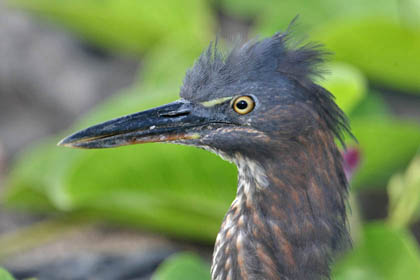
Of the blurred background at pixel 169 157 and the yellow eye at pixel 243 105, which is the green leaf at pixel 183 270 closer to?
the blurred background at pixel 169 157

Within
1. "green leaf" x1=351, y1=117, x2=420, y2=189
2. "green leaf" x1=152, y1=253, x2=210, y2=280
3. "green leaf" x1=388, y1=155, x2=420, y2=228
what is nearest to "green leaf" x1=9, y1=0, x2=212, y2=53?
"green leaf" x1=351, y1=117, x2=420, y2=189

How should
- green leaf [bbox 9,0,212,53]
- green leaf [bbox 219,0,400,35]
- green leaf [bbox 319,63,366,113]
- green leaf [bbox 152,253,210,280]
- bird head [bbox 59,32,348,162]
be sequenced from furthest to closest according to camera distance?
1. green leaf [bbox 9,0,212,53]
2. green leaf [bbox 219,0,400,35]
3. green leaf [bbox 319,63,366,113]
4. green leaf [bbox 152,253,210,280]
5. bird head [bbox 59,32,348,162]

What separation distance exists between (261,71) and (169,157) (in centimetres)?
129

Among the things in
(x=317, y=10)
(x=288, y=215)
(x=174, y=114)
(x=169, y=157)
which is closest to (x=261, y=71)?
(x=174, y=114)

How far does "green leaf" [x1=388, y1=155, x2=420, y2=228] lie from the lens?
310 centimetres

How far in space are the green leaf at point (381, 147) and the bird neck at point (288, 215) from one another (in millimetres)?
1075

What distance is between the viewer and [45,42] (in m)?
5.40

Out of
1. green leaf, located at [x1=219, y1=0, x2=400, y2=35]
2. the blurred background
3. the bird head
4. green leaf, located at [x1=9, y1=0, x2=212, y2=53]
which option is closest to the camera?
the bird head

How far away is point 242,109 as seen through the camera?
1843 millimetres

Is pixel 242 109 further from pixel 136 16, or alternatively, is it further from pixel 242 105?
Answer: pixel 136 16

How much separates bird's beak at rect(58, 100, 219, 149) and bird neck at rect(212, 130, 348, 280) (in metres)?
0.16

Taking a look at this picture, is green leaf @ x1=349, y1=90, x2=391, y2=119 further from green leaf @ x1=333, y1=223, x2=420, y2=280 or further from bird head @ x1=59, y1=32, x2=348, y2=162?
bird head @ x1=59, y1=32, x2=348, y2=162

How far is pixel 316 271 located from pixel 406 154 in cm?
152

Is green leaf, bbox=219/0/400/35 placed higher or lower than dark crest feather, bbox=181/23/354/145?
higher
